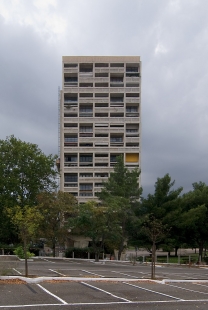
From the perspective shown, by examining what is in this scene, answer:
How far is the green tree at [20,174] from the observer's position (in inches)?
1762

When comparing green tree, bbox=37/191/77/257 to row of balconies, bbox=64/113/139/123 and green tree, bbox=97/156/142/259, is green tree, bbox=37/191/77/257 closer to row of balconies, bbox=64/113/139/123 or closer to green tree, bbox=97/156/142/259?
green tree, bbox=97/156/142/259

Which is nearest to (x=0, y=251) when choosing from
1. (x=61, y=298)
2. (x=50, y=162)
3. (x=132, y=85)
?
(x=50, y=162)

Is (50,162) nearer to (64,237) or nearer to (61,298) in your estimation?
(64,237)

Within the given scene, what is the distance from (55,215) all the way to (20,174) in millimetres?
10743

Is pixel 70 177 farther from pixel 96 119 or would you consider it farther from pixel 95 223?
pixel 95 223

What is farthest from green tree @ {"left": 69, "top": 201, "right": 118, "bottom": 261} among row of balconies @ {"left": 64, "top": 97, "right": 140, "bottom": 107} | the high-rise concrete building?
row of balconies @ {"left": 64, "top": 97, "right": 140, "bottom": 107}

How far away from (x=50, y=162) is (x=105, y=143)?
904 inches

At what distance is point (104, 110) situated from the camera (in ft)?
232

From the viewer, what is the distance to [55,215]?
37906 millimetres

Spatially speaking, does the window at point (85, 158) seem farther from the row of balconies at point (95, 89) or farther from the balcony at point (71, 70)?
the balcony at point (71, 70)

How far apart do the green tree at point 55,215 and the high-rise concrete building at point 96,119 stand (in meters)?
29.6

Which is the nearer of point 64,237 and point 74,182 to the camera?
point 64,237

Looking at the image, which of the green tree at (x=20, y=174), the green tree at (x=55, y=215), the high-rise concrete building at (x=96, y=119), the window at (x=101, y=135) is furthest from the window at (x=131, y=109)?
the green tree at (x=55, y=215)

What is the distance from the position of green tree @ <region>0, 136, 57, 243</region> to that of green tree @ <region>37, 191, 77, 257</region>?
6015mm
